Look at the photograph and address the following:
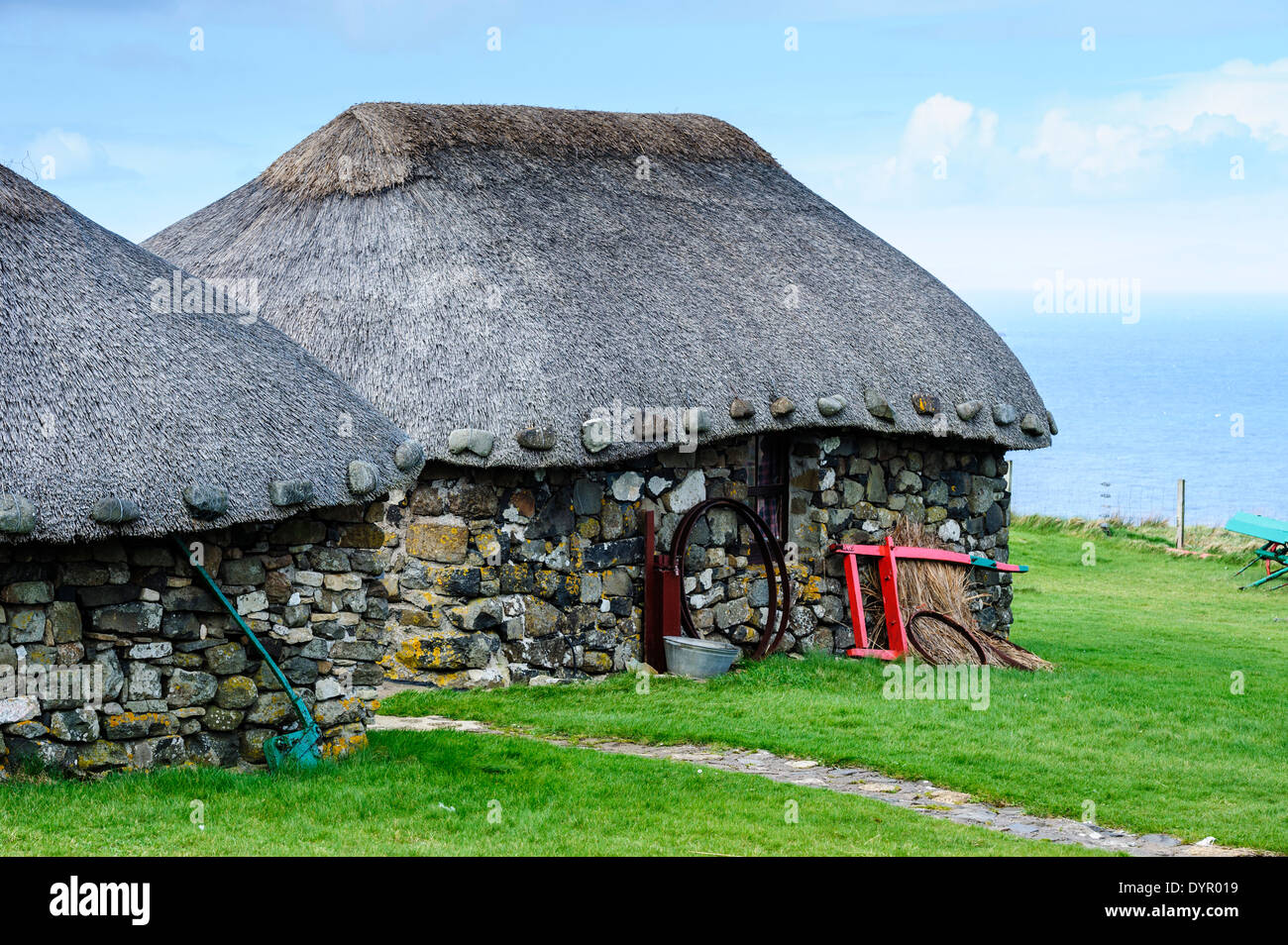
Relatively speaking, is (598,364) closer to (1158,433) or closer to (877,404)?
(877,404)

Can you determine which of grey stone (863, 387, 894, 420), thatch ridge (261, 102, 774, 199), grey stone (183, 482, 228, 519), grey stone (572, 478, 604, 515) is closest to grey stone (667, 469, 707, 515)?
grey stone (572, 478, 604, 515)

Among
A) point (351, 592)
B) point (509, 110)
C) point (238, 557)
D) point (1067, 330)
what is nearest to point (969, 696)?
point (351, 592)

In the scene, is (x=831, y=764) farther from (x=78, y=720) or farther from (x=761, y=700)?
(x=78, y=720)

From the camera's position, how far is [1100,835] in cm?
847

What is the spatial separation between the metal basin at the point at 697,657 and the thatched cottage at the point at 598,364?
499 millimetres

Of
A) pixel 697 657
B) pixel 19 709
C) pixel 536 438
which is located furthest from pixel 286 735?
pixel 697 657

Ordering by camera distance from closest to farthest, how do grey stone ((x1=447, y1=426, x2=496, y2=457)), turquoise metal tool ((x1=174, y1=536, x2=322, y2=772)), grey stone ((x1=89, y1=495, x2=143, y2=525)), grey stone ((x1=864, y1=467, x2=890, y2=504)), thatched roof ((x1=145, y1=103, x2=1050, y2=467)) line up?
grey stone ((x1=89, y1=495, x2=143, y2=525))
turquoise metal tool ((x1=174, y1=536, x2=322, y2=772))
grey stone ((x1=447, y1=426, x2=496, y2=457))
thatched roof ((x1=145, y1=103, x2=1050, y2=467))
grey stone ((x1=864, y1=467, x2=890, y2=504))

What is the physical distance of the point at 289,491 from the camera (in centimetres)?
861

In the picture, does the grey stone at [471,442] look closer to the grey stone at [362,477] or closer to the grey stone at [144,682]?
the grey stone at [362,477]

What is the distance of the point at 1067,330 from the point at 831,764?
630ft

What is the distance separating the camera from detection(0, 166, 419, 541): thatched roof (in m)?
7.89

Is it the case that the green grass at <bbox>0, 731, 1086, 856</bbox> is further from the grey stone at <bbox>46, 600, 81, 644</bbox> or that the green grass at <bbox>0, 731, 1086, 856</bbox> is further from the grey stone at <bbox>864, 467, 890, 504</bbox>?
the grey stone at <bbox>864, 467, 890, 504</bbox>

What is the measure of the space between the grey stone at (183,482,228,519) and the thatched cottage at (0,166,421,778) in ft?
0.04

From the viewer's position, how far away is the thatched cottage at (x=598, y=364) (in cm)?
1269
